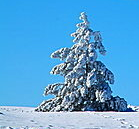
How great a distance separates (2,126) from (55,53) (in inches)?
616

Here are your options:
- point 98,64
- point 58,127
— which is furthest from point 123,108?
point 58,127

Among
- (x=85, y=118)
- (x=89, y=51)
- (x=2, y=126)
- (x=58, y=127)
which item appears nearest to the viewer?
(x=2, y=126)

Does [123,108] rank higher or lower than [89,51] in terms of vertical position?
lower

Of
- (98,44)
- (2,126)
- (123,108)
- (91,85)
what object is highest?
(98,44)

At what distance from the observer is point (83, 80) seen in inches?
960

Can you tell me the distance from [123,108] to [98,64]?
361 centimetres

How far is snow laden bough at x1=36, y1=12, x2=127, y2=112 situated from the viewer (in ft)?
77.0

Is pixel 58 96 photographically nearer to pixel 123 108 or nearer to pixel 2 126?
pixel 123 108

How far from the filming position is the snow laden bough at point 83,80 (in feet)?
77.0

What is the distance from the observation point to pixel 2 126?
10.4 m

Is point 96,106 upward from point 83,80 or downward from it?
downward

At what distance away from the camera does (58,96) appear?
25219mm

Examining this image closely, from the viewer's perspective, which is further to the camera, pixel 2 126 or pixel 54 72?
pixel 54 72

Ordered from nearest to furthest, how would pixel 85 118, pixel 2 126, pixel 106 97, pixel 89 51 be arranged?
pixel 2 126 < pixel 85 118 < pixel 106 97 < pixel 89 51
